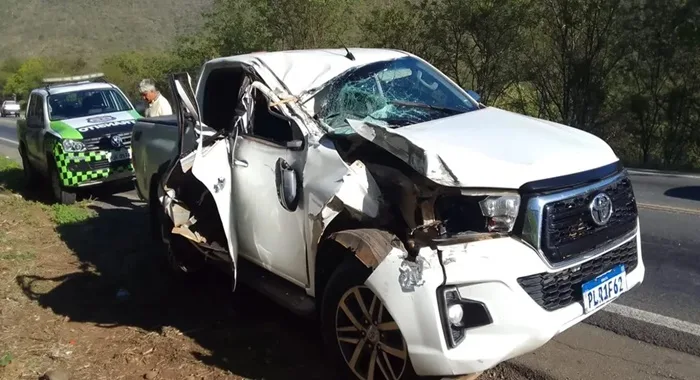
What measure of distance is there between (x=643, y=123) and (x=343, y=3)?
1140 centimetres

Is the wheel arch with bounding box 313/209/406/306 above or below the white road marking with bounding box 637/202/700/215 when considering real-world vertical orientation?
above

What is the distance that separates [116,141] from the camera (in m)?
10.6

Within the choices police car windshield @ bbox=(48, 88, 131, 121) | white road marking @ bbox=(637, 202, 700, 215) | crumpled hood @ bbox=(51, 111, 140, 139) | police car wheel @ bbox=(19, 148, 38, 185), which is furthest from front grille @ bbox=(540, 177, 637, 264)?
police car wheel @ bbox=(19, 148, 38, 185)

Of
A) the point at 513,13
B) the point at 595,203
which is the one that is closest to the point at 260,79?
the point at 595,203

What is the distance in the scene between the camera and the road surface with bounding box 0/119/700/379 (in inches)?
164

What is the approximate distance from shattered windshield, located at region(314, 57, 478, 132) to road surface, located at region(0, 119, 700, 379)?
180cm

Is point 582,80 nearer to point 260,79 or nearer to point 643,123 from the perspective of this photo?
point 643,123

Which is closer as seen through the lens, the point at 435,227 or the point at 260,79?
the point at 435,227

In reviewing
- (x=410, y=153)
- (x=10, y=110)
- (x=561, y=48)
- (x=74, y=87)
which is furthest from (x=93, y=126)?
(x=10, y=110)

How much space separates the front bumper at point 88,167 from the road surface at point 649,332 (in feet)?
24.9

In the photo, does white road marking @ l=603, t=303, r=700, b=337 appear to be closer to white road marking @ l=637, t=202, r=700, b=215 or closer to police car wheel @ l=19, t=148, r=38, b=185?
white road marking @ l=637, t=202, r=700, b=215

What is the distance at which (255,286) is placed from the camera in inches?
193

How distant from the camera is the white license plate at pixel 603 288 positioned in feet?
12.1

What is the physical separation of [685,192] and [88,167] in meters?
8.86
